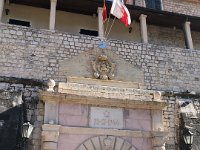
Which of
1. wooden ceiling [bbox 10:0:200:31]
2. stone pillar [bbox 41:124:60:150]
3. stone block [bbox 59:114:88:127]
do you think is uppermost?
wooden ceiling [bbox 10:0:200:31]

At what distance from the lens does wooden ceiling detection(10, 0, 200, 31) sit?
1098 cm

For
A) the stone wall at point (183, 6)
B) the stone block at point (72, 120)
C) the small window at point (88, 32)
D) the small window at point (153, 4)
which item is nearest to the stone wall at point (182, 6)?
the stone wall at point (183, 6)

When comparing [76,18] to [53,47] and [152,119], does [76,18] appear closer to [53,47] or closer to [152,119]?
[53,47]

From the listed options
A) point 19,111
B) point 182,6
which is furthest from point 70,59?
point 182,6

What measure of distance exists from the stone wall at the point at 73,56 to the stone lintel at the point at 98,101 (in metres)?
0.47

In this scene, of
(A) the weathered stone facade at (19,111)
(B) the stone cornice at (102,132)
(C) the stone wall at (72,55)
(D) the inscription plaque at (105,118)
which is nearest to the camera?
(A) the weathered stone facade at (19,111)

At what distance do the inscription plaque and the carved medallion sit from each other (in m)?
1.18

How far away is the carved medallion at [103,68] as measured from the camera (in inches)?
374

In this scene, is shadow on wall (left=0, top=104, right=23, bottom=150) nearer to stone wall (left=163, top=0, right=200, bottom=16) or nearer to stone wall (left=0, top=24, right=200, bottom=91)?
stone wall (left=0, top=24, right=200, bottom=91)

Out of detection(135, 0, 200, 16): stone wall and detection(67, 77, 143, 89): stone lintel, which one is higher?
detection(135, 0, 200, 16): stone wall

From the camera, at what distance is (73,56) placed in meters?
9.70

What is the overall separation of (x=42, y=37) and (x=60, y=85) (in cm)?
181

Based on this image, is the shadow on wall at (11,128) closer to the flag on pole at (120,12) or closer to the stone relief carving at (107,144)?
the stone relief carving at (107,144)

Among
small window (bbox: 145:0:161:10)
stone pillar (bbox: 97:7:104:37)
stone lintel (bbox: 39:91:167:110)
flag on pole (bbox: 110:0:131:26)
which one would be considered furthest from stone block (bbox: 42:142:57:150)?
small window (bbox: 145:0:161:10)
